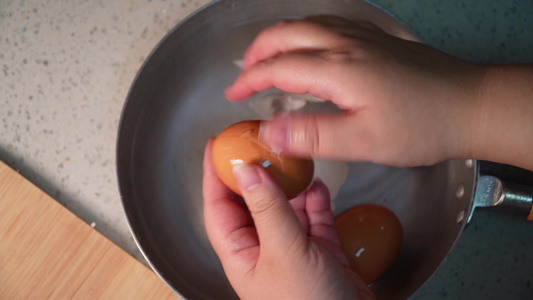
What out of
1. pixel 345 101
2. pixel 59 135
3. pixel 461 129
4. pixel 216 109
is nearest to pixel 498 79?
pixel 461 129

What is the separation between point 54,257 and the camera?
0.67 m

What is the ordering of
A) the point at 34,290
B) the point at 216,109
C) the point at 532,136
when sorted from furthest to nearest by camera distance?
the point at 216,109 → the point at 34,290 → the point at 532,136

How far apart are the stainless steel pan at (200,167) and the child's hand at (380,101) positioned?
132 mm

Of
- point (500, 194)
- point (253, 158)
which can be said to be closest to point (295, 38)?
point (253, 158)

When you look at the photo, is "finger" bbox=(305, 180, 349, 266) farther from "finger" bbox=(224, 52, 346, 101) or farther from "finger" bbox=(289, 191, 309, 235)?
"finger" bbox=(224, 52, 346, 101)

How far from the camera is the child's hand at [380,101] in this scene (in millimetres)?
529

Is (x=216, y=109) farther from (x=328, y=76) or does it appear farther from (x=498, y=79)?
(x=498, y=79)

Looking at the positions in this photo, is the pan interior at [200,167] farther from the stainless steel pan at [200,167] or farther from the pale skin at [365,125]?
the pale skin at [365,125]

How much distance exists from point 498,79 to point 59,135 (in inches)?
29.8

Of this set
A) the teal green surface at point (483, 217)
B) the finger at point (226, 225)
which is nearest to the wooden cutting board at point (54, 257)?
the finger at point (226, 225)

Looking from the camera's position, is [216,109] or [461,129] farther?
[216,109]

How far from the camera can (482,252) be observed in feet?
2.38

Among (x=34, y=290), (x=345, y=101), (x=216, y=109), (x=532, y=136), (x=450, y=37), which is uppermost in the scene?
(x=450, y=37)

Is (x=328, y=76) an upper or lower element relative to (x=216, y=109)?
upper
